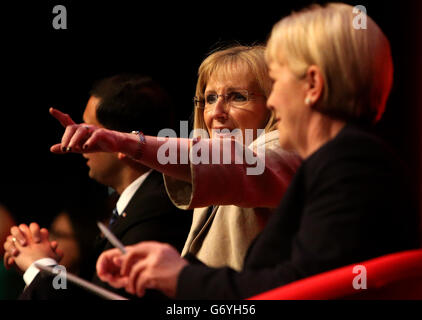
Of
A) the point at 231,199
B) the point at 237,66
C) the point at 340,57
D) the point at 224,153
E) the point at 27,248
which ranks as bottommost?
the point at 27,248

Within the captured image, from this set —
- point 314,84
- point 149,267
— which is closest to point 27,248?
point 149,267

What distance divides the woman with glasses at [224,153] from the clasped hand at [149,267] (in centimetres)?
30

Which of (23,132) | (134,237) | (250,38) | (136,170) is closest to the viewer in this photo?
(134,237)

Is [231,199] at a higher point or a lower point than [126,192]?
higher

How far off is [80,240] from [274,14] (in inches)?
47.8

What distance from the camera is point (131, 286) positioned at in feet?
3.32

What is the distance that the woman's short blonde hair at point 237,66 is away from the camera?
5.87 feet

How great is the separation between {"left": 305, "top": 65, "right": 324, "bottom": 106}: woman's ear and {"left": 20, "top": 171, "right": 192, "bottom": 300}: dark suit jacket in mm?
846

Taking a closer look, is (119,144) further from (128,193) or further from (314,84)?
(128,193)

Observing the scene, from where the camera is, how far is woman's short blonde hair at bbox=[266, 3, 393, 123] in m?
1.04

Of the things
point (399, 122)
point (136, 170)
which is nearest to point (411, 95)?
point (399, 122)

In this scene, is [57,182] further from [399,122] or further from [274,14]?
[399,122]

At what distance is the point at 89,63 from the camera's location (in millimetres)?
2576

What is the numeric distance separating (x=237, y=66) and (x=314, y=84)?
0.78 m
